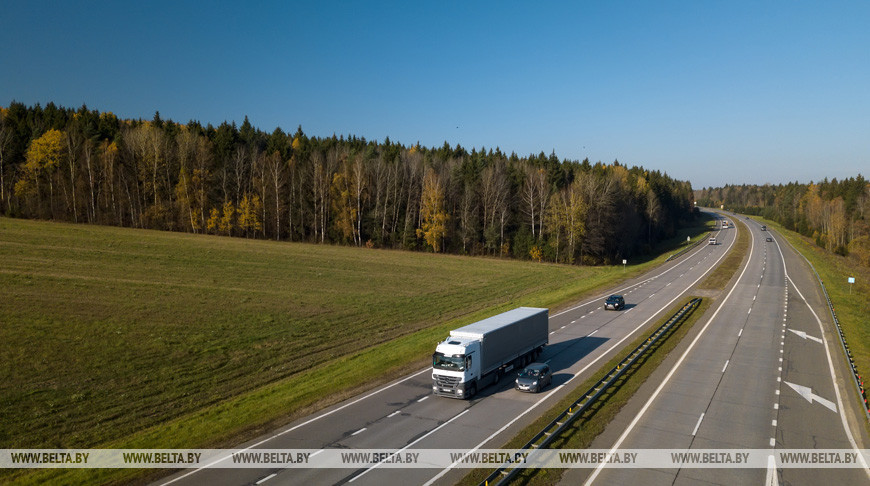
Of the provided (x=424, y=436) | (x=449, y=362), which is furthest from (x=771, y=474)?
(x=449, y=362)

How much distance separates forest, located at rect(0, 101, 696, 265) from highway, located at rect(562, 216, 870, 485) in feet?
162

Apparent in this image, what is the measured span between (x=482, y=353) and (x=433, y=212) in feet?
217

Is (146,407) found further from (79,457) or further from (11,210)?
(11,210)

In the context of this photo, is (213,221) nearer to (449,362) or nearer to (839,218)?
(449,362)

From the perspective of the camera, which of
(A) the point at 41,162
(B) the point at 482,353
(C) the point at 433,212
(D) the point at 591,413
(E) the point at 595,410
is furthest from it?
(C) the point at 433,212

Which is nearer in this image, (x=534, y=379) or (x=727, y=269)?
(x=534, y=379)

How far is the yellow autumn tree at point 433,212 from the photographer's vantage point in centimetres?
9019

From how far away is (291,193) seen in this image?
95500 mm

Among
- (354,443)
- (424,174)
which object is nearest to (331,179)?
(424,174)

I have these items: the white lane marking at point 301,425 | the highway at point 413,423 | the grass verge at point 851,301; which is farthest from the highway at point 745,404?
the white lane marking at point 301,425

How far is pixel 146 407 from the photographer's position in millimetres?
23000

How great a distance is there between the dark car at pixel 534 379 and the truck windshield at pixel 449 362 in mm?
3551

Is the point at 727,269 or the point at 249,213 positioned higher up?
the point at 249,213

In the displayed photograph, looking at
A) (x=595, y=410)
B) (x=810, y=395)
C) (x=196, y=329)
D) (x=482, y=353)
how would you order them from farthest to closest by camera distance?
1. (x=196, y=329)
2. (x=810, y=395)
3. (x=482, y=353)
4. (x=595, y=410)
